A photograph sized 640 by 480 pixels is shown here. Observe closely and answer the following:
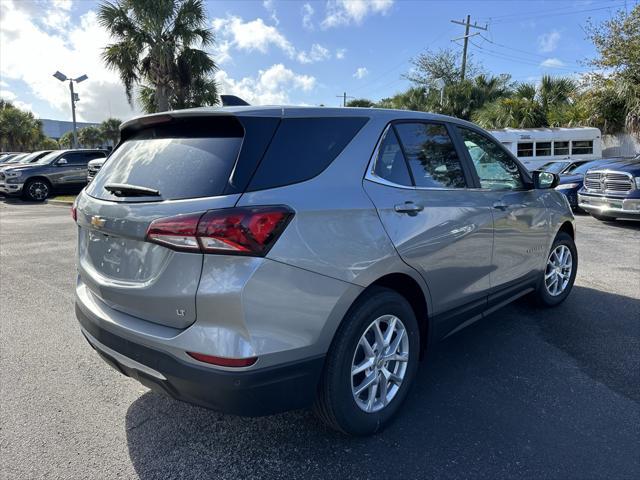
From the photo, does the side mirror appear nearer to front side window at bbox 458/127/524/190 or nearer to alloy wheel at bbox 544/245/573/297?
front side window at bbox 458/127/524/190

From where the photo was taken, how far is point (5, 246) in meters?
8.43

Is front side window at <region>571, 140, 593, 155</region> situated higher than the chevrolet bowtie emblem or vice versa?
front side window at <region>571, 140, 593, 155</region>

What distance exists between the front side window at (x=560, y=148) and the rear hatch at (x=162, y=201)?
20267 mm

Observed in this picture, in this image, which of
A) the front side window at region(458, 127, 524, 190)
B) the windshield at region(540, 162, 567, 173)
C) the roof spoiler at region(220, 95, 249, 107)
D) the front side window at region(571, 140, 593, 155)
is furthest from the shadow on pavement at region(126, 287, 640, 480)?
the front side window at region(571, 140, 593, 155)

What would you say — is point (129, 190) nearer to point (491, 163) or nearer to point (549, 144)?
point (491, 163)

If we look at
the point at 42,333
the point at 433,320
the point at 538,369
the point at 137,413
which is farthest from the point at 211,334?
the point at 42,333

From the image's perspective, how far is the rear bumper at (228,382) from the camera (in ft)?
6.88

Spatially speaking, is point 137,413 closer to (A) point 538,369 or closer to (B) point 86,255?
(B) point 86,255

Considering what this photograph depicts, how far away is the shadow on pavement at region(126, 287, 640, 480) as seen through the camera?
7.92 feet

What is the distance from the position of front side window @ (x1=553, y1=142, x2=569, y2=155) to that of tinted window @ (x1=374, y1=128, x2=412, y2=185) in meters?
19.4

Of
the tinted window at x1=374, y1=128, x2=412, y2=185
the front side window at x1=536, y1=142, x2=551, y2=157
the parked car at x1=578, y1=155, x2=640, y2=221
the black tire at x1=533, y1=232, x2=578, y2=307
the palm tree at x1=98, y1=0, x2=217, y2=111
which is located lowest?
the black tire at x1=533, y1=232, x2=578, y2=307

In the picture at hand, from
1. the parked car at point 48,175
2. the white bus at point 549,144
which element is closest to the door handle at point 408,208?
the white bus at point 549,144

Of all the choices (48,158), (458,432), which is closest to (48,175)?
(48,158)

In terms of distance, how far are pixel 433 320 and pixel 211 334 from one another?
5.01 feet
